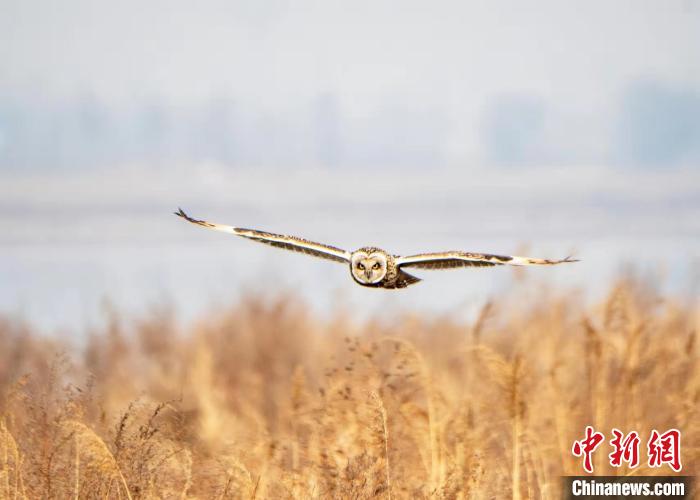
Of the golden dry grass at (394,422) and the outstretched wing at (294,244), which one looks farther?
the outstretched wing at (294,244)

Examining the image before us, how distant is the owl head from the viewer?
11.2 m

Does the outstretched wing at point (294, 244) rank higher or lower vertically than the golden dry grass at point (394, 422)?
higher

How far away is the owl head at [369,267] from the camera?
1123 centimetres

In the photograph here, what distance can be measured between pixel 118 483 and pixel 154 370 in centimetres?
1860

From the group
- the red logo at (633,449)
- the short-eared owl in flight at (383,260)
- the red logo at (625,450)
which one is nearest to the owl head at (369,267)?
the short-eared owl in flight at (383,260)

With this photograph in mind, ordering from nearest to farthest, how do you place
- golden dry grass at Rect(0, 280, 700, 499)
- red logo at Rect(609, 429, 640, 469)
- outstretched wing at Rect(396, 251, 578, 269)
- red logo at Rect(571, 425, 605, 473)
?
golden dry grass at Rect(0, 280, 700, 499), outstretched wing at Rect(396, 251, 578, 269), red logo at Rect(609, 429, 640, 469), red logo at Rect(571, 425, 605, 473)

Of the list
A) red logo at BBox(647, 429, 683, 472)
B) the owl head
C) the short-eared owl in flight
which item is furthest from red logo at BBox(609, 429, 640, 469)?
the owl head

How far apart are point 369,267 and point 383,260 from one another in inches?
5.5

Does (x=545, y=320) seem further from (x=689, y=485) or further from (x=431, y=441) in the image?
(x=431, y=441)

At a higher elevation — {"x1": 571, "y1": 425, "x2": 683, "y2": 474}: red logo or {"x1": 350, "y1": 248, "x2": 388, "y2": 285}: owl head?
{"x1": 350, "y1": 248, "x2": 388, "y2": 285}: owl head

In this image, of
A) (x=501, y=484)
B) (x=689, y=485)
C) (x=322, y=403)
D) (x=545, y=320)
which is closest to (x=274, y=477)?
(x=322, y=403)

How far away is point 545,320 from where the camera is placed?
16.9 m

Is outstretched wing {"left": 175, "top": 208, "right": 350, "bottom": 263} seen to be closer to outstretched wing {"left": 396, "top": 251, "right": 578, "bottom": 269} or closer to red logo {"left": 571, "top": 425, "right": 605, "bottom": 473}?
outstretched wing {"left": 396, "top": 251, "right": 578, "bottom": 269}

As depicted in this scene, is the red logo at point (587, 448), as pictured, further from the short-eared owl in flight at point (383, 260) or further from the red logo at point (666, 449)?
the short-eared owl in flight at point (383, 260)
